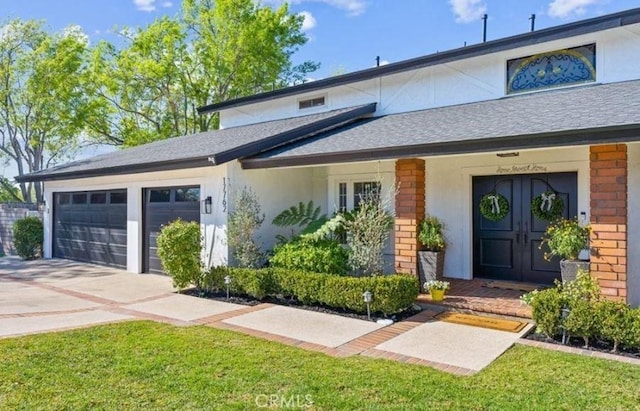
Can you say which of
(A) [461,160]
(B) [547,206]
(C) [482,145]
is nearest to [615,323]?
(C) [482,145]

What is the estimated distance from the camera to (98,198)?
1385 cm

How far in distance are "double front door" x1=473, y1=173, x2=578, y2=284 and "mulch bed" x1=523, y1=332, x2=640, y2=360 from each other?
3302 mm

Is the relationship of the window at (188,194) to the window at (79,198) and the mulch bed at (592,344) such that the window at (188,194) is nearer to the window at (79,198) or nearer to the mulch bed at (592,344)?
the window at (79,198)

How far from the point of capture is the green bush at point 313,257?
8570 mm

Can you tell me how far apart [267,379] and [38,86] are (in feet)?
77.0

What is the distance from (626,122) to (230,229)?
7.28 m

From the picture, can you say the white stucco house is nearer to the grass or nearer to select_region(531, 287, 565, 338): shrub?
select_region(531, 287, 565, 338): shrub

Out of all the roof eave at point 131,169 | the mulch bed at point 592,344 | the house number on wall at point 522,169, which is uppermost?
the roof eave at point 131,169

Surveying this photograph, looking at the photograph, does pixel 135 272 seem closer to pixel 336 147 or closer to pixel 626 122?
pixel 336 147

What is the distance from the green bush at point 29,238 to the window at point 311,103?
34.5 ft

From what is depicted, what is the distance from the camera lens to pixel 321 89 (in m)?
13.2

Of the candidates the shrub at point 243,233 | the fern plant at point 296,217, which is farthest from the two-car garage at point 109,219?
the fern plant at point 296,217

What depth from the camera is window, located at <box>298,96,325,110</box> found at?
13396mm

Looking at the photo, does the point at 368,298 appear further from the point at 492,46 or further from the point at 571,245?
the point at 492,46
